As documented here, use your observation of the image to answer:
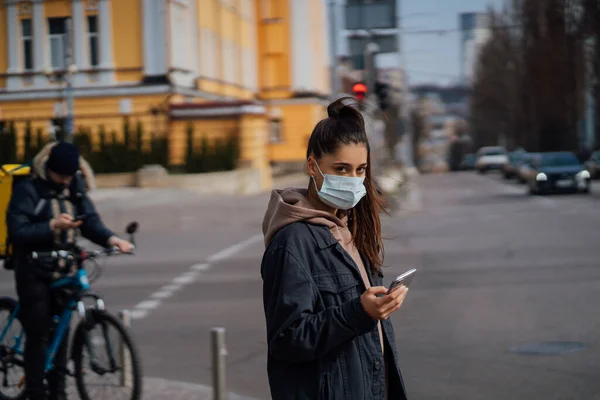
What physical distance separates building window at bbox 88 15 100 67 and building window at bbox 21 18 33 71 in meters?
4.39

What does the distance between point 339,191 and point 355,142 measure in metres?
0.15

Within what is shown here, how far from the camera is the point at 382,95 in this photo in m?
26.5

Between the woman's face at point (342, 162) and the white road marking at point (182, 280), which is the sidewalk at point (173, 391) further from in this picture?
the woman's face at point (342, 162)

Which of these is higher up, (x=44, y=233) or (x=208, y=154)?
(x=44, y=233)

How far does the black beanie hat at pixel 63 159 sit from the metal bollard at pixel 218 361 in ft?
4.73

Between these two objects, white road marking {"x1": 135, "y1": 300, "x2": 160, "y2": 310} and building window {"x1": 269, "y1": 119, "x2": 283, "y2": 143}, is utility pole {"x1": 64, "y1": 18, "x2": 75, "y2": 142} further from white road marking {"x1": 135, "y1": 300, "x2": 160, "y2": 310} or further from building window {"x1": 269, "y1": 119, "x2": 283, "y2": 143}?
building window {"x1": 269, "y1": 119, "x2": 283, "y2": 143}

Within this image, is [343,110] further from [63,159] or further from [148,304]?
[148,304]

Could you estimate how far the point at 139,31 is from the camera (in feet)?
130

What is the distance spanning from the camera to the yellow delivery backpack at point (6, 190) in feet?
22.6

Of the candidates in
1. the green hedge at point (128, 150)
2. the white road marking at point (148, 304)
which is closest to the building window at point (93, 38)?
the green hedge at point (128, 150)

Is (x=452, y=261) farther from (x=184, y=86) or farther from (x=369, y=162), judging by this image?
(x=184, y=86)

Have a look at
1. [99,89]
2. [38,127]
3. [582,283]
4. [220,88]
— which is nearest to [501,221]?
[582,283]

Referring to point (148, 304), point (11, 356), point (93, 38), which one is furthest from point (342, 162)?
point (93, 38)

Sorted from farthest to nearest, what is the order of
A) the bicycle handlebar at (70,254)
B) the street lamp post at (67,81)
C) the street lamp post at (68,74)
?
the street lamp post at (68,74)
the street lamp post at (67,81)
the bicycle handlebar at (70,254)
